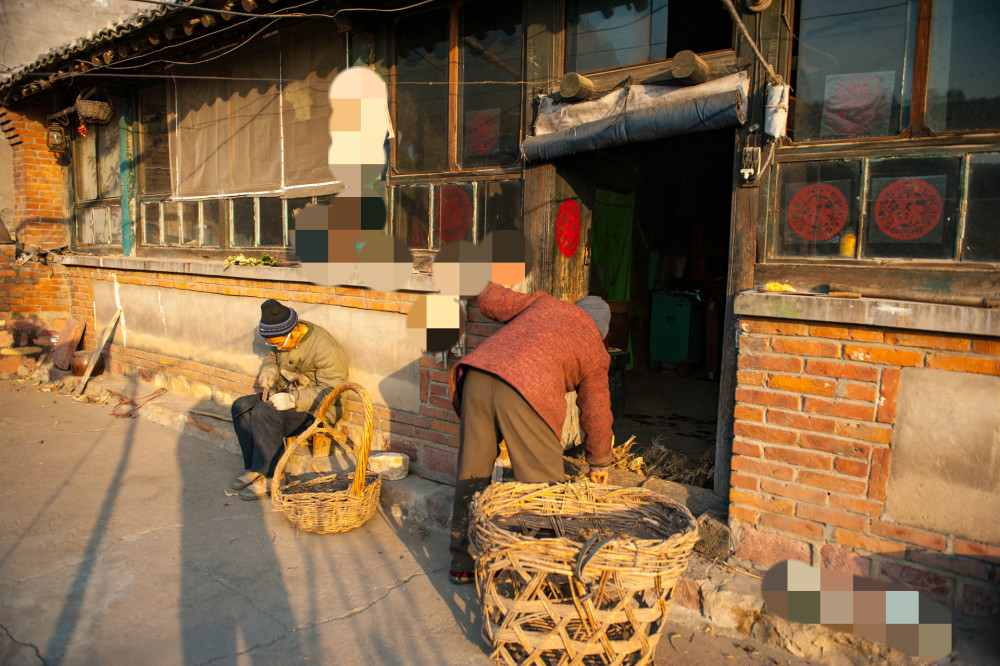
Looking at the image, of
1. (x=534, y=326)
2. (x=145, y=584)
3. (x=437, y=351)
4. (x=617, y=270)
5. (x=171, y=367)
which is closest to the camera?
(x=534, y=326)

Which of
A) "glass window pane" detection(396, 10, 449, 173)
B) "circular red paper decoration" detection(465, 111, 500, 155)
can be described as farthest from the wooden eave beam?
"glass window pane" detection(396, 10, 449, 173)

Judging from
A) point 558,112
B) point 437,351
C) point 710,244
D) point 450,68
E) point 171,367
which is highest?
point 450,68

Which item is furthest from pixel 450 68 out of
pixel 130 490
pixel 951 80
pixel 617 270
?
pixel 130 490

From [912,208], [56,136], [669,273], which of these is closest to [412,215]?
[912,208]

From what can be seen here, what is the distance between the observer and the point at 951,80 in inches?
117

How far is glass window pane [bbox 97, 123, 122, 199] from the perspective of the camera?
8.70 metres

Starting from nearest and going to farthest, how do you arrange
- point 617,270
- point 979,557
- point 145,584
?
point 979,557
point 145,584
point 617,270

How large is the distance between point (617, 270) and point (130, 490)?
4809 millimetres

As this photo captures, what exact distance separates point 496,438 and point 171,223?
6.54 m

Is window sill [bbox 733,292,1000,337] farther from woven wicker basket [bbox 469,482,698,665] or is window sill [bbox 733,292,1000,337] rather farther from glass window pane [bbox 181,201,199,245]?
glass window pane [bbox 181,201,199,245]

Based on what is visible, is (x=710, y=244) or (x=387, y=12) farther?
(x=710, y=244)

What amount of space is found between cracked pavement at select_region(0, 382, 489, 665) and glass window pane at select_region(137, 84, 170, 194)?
4.21m

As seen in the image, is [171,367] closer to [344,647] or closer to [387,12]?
[387,12]

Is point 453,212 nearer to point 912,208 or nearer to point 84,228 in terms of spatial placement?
point 912,208
